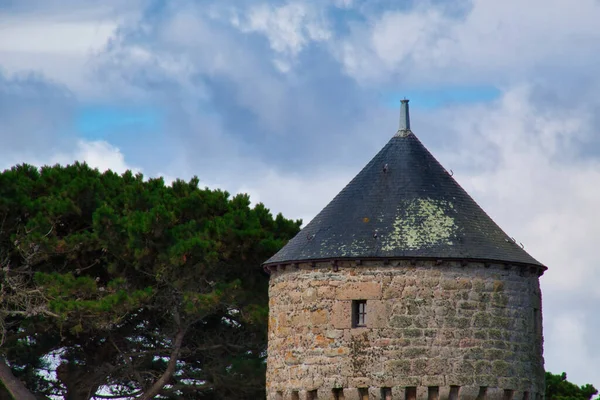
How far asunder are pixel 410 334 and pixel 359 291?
4.26ft

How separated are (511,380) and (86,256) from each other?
39.3 ft

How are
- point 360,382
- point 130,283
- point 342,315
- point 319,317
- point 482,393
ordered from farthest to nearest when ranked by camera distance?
point 130,283 → point 319,317 → point 342,315 → point 482,393 → point 360,382

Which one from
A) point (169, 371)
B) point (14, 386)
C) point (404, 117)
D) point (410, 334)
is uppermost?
point (404, 117)

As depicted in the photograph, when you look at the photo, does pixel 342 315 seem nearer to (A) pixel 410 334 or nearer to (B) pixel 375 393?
(A) pixel 410 334

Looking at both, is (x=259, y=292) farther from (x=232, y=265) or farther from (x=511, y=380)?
(x=511, y=380)

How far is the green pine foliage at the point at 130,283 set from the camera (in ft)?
112

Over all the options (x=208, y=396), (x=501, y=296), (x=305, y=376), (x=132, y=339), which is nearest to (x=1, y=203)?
(x=132, y=339)

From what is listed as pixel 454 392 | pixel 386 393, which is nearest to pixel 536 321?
pixel 454 392

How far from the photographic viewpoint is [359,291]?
92.5ft

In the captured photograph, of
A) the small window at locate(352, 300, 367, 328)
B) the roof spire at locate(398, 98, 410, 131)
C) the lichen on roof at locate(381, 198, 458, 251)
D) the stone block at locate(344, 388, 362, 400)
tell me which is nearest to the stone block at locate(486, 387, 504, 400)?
the stone block at locate(344, 388, 362, 400)

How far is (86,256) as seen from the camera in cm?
3559

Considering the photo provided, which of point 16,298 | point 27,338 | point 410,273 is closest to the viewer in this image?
point 410,273

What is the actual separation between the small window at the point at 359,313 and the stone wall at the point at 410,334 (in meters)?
0.11

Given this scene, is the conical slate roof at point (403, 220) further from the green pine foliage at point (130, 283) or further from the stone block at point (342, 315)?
the green pine foliage at point (130, 283)
